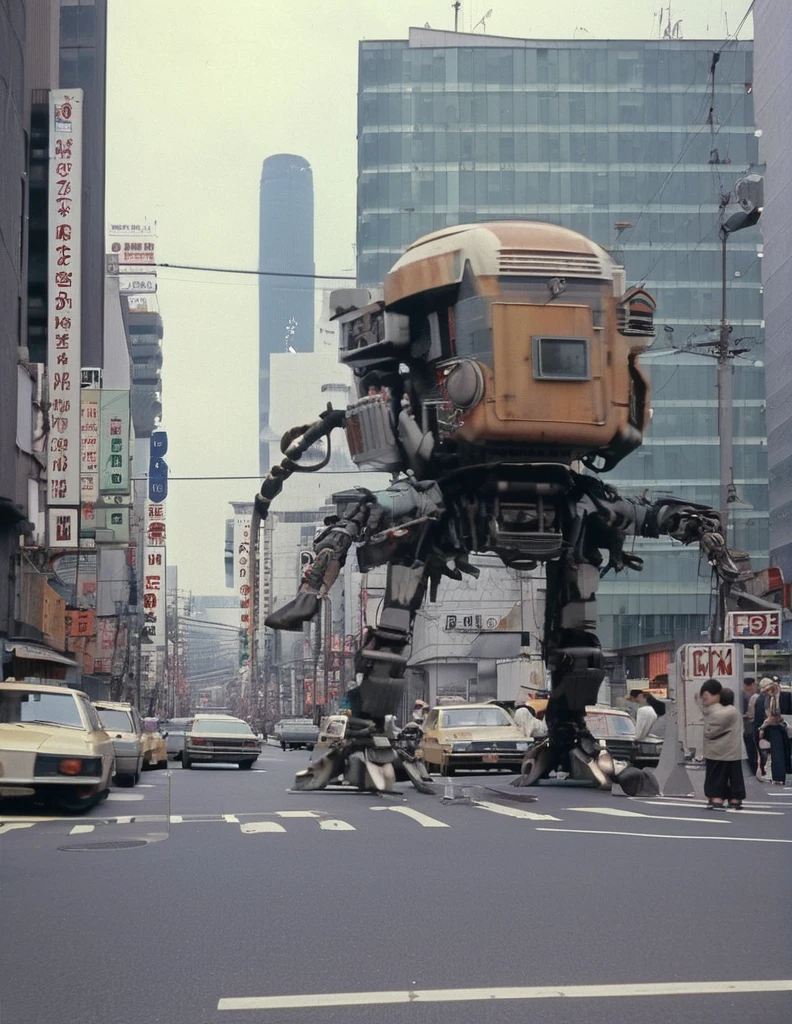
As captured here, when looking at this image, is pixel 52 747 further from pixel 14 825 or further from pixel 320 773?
pixel 320 773

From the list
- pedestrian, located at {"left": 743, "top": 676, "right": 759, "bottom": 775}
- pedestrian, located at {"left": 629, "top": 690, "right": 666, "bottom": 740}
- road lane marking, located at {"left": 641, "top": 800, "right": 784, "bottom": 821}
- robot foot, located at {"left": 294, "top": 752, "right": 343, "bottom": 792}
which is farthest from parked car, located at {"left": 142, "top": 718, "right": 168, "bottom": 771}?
road lane marking, located at {"left": 641, "top": 800, "right": 784, "bottom": 821}

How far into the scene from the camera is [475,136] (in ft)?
271

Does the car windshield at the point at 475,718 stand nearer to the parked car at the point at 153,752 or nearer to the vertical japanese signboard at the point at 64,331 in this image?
the parked car at the point at 153,752

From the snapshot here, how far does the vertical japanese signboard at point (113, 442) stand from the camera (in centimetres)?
4925

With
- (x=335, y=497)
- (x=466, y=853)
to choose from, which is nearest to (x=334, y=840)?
(x=466, y=853)

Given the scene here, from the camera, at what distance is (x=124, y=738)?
76.9 ft

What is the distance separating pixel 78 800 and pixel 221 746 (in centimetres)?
1706

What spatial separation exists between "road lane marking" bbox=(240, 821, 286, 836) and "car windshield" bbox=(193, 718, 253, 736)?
19.1 meters

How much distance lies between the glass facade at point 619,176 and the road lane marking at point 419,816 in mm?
63034

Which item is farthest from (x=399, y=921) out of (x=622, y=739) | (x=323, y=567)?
(x=622, y=739)

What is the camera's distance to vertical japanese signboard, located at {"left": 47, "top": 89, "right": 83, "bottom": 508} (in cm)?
3891

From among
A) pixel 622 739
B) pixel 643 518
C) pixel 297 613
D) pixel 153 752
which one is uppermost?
pixel 643 518

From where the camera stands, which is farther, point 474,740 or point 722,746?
point 474,740

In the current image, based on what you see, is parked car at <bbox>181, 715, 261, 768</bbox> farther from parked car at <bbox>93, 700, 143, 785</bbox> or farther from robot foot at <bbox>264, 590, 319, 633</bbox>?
robot foot at <bbox>264, 590, 319, 633</bbox>
